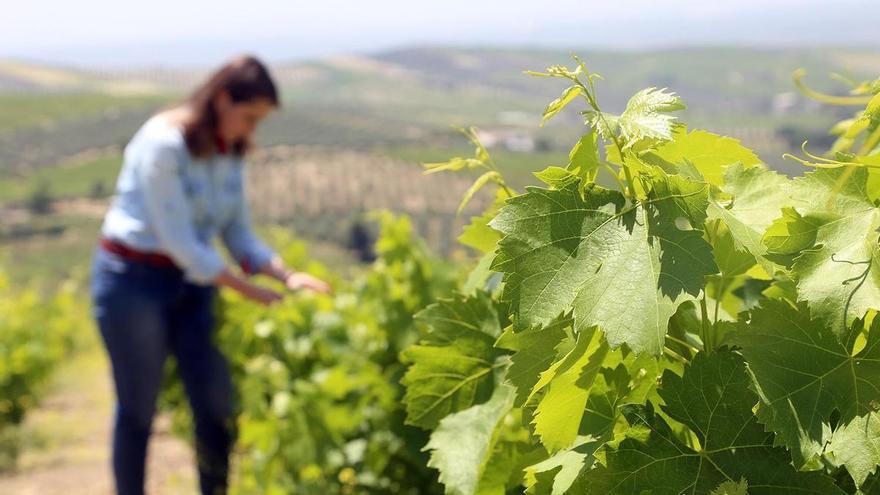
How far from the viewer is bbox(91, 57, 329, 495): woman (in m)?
3.46

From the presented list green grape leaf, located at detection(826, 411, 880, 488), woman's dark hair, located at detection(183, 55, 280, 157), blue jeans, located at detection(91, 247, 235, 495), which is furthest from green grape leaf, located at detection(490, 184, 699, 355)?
woman's dark hair, located at detection(183, 55, 280, 157)

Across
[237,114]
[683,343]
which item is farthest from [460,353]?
[237,114]

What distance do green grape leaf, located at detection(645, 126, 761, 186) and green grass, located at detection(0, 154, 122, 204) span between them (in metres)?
56.4

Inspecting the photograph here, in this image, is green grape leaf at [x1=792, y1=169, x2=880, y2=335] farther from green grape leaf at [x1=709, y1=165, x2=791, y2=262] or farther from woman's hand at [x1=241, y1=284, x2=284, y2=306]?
woman's hand at [x1=241, y1=284, x2=284, y2=306]

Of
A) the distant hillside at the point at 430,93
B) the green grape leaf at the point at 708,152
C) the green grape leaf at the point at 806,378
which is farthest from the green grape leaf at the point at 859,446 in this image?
the distant hillside at the point at 430,93

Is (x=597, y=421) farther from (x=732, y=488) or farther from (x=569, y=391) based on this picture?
(x=732, y=488)

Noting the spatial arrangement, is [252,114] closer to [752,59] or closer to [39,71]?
→ [752,59]

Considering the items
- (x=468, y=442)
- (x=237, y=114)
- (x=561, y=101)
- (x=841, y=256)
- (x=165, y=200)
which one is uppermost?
(x=561, y=101)

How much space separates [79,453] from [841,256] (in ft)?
22.2

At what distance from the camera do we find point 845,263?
2.49 feet

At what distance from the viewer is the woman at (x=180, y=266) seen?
3.46 m

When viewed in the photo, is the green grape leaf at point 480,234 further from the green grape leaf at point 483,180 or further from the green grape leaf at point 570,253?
the green grape leaf at point 570,253

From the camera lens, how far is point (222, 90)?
3.85 m

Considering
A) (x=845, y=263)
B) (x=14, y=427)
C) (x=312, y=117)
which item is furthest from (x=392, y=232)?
(x=312, y=117)
